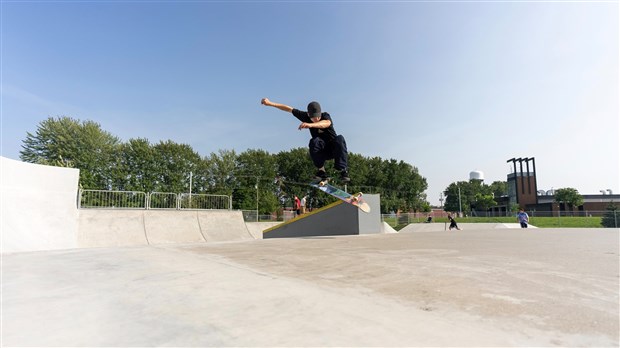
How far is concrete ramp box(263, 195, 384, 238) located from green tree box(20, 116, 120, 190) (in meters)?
29.4

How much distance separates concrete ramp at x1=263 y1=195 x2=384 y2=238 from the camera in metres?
17.6

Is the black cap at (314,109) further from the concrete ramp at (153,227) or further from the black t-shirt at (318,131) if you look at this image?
the concrete ramp at (153,227)

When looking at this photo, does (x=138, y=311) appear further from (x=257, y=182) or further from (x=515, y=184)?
(x=515, y=184)

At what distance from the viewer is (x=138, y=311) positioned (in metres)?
2.79

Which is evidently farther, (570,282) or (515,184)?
(515,184)

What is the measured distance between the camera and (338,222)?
18.2 metres

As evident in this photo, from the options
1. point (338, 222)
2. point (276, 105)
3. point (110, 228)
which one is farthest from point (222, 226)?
point (276, 105)

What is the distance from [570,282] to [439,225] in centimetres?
2707

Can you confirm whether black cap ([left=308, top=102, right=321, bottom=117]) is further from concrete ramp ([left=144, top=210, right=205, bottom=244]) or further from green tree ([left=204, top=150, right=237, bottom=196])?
green tree ([left=204, top=150, right=237, bottom=196])

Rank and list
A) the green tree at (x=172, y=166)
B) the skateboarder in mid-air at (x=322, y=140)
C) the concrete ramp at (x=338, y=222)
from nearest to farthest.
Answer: the skateboarder in mid-air at (x=322, y=140) < the concrete ramp at (x=338, y=222) < the green tree at (x=172, y=166)

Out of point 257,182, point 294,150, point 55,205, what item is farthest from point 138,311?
point 294,150

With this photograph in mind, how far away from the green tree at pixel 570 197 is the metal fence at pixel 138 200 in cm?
7188

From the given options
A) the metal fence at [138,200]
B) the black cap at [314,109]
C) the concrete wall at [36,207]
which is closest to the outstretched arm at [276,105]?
the black cap at [314,109]

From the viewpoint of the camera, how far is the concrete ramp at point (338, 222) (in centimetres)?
1756
